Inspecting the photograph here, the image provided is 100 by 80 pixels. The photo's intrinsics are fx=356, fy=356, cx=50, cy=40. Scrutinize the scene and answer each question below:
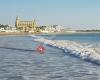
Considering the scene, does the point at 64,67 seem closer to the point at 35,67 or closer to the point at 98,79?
the point at 35,67

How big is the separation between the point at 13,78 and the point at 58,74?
1827 millimetres

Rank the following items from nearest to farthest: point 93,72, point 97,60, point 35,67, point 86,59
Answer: point 93,72, point 35,67, point 97,60, point 86,59

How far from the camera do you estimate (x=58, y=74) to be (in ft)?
42.4

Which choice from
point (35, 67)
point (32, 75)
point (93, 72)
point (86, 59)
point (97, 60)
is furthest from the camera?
point (86, 59)

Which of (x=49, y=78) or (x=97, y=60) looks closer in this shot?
(x=49, y=78)

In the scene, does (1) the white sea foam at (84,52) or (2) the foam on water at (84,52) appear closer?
(2) the foam on water at (84,52)

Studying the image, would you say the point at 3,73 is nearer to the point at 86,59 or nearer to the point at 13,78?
the point at 13,78

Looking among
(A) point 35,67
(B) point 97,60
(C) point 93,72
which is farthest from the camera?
(B) point 97,60

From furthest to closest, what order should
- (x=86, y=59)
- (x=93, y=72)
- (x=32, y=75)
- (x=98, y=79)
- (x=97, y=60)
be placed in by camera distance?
(x=86, y=59), (x=97, y=60), (x=93, y=72), (x=32, y=75), (x=98, y=79)

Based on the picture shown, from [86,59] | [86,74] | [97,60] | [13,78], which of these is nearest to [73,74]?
[86,74]

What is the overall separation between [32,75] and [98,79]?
2383 mm

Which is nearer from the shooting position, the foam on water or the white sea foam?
the foam on water

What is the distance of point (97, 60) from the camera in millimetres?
16922

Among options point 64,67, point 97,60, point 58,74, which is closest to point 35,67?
point 64,67
